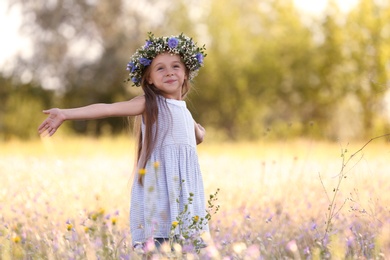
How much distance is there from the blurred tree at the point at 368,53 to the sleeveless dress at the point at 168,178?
47.2 ft

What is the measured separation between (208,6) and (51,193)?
15.4m

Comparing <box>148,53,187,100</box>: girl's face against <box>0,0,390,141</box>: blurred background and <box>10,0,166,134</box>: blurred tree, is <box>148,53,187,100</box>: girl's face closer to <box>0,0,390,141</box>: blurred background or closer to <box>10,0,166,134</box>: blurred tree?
<box>0,0,390,141</box>: blurred background

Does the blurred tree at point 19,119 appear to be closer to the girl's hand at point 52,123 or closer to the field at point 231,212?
the field at point 231,212

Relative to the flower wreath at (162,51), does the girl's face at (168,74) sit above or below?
below

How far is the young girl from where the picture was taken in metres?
4.20

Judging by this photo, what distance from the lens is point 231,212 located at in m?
5.88

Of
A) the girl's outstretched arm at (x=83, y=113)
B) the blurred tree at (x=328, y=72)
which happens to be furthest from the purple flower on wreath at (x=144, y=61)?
the blurred tree at (x=328, y=72)

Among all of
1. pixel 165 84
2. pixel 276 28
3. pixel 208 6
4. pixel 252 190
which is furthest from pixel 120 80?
pixel 165 84

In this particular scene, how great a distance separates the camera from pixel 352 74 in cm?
1933

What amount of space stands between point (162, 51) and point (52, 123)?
3.26 feet

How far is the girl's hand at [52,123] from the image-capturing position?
375 cm

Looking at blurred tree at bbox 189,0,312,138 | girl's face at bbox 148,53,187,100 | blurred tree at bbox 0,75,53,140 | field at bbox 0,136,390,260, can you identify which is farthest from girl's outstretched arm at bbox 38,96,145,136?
blurred tree at bbox 189,0,312,138

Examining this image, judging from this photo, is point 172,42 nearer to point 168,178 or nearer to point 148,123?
point 148,123

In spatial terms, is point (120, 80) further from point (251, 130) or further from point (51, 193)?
point (51, 193)
